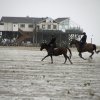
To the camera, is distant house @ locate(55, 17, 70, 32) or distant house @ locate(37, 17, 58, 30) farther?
distant house @ locate(55, 17, 70, 32)

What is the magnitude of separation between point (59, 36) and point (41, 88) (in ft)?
237

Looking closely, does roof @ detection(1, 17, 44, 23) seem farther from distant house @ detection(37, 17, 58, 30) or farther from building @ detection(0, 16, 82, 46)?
distant house @ detection(37, 17, 58, 30)

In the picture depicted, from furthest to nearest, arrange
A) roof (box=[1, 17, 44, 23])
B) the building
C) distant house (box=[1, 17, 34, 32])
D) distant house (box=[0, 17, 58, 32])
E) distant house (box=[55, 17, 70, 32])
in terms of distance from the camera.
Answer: distant house (box=[55, 17, 70, 32]), roof (box=[1, 17, 44, 23]), distant house (box=[1, 17, 34, 32]), distant house (box=[0, 17, 58, 32]), the building

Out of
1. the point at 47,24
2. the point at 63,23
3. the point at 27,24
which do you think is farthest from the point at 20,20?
the point at 63,23

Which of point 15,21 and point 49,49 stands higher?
point 15,21

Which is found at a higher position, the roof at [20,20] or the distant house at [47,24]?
the roof at [20,20]

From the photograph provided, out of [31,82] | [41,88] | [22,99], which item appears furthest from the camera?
[31,82]

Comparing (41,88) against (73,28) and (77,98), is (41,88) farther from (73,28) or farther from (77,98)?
(73,28)

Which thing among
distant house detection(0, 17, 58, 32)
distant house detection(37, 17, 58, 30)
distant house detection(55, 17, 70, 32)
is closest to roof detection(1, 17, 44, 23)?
distant house detection(0, 17, 58, 32)

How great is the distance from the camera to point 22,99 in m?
8.78

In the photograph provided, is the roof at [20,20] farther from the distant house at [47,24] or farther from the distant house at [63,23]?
the distant house at [63,23]

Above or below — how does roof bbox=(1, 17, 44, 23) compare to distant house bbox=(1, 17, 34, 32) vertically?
above

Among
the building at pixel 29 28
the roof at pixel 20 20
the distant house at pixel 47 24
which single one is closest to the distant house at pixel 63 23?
the building at pixel 29 28

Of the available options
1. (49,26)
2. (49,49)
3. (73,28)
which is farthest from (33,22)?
(49,49)
